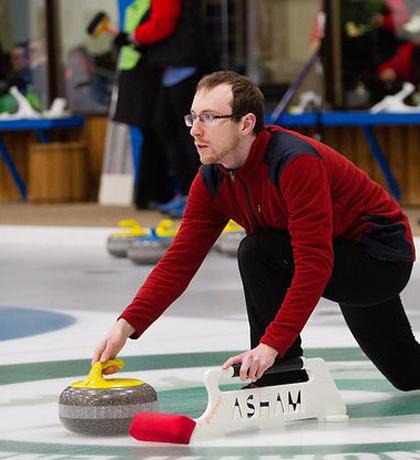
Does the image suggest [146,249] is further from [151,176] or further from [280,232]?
[280,232]

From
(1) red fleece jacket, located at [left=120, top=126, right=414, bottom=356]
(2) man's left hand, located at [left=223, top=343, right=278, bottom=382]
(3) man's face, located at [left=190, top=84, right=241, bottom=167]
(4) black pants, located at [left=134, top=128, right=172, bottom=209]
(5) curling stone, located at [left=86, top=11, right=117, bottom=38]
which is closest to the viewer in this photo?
(2) man's left hand, located at [left=223, top=343, right=278, bottom=382]

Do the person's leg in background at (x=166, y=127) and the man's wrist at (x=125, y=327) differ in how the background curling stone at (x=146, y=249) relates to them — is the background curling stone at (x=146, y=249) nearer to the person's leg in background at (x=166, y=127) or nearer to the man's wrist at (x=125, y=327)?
the person's leg in background at (x=166, y=127)

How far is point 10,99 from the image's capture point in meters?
14.2

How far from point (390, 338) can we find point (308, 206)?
2.26 feet

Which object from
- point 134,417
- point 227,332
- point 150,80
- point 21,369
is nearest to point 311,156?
point 134,417

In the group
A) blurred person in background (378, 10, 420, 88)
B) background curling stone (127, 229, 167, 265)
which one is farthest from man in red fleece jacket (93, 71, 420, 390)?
blurred person in background (378, 10, 420, 88)

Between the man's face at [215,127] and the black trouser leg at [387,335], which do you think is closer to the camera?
the man's face at [215,127]

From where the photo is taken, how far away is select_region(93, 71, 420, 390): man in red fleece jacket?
420 cm

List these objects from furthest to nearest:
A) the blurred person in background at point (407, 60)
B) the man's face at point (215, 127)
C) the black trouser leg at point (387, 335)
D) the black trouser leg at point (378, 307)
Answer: the blurred person in background at point (407, 60) → the black trouser leg at point (387, 335) → the black trouser leg at point (378, 307) → the man's face at point (215, 127)

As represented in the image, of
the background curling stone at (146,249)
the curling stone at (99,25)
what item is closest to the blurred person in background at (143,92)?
the curling stone at (99,25)

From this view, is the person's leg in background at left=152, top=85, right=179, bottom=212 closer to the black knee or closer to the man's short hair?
the black knee

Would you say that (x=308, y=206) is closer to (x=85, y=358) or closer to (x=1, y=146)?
(x=85, y=358)

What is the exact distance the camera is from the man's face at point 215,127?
14.0ft

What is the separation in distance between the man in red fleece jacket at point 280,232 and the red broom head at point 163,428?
0.74 feet
